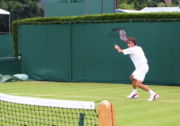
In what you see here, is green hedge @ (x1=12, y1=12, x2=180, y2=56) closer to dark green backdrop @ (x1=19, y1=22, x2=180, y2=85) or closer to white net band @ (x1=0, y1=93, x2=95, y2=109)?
dark green backdrop @ (x1=19, y1=22, x2=180, y2=85)

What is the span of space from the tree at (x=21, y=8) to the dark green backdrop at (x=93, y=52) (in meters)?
25.7

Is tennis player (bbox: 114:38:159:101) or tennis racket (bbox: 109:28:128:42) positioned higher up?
tennis racket (bbox: 109:28:128:42)

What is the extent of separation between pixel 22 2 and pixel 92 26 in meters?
29.4

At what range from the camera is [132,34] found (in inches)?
688

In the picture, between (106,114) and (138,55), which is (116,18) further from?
(106,114)

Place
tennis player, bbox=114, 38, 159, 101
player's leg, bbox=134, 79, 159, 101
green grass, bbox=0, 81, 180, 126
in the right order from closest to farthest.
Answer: green grass, bbox=0, 81, 180, 126 → player's leg, bbox=134, 79, 159, 101 → tennis player, bbox=114, 38, 159, 101

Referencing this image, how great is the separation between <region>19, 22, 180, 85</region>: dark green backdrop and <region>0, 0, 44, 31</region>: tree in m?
25.7

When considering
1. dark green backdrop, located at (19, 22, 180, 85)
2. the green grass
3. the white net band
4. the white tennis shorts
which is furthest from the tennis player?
the white net band

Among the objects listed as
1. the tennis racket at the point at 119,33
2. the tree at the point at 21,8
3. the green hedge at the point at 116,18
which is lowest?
the tennis racket at the point at 119,33

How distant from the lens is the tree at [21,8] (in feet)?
149

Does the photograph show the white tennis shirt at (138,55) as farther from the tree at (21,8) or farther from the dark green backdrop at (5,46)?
the tree at (21,8)

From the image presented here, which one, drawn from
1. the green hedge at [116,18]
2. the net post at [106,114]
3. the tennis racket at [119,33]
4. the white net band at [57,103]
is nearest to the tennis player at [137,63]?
the green hedge at [116,18]

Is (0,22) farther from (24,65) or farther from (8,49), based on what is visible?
(24,65)

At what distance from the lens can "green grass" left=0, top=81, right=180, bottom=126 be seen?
8906 millimetres
